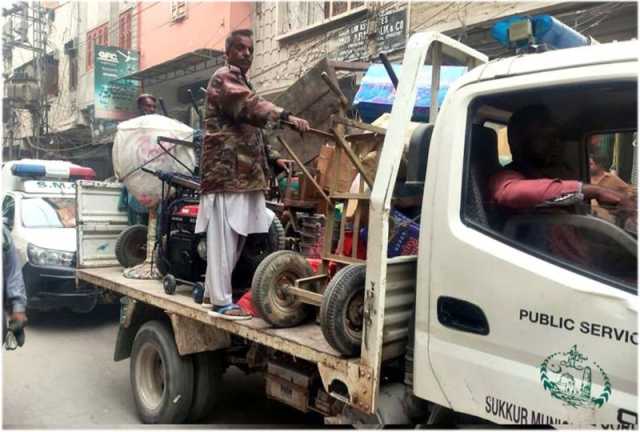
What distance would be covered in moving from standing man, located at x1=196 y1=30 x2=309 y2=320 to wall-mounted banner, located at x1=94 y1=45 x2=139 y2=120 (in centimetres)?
1402

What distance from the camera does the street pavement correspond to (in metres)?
4.14

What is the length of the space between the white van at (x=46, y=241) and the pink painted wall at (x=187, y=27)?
5.87 meters

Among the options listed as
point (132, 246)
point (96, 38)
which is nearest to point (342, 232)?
point (132, 246)

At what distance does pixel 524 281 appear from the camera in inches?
73.5

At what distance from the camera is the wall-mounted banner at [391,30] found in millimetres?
8844

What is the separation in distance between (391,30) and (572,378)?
26.6ft

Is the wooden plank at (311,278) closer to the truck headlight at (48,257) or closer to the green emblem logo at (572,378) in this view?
the green emblem logo at (572,378)

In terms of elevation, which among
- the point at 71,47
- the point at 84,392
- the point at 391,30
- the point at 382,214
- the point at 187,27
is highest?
the point at 71,47

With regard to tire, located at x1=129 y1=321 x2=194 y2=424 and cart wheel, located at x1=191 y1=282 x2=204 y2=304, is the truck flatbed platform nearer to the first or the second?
cart wheel, located at x1=191 y1=282 x2=204 y2=304

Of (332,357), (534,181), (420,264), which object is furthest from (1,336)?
(534,181)

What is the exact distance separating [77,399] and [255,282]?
2.71 meters

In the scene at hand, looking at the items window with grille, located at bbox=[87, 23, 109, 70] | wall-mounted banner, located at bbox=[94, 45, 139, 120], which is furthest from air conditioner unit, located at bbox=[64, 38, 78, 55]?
wall-mounted banner, located at bbox=[94, 45, 139, 120]

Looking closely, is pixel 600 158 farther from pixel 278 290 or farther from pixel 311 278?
pixel 278 290

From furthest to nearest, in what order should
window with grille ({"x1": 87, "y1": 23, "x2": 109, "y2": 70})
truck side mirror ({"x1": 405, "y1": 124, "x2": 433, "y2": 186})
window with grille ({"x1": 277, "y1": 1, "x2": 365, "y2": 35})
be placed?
window with grille ({"x1": 87, "y1": 23, "x2": 109, "y2": 70}) → window with grille ({"x1": 277, "y1": 1, "x2": 365, "y2": 35}) → truck side mirror ({"x1": 405, "y1": 124, "x2": 433, "y2": 186})
